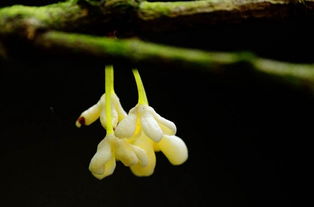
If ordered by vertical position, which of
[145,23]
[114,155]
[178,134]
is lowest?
[178,134]

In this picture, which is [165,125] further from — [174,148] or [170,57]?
[170,57]

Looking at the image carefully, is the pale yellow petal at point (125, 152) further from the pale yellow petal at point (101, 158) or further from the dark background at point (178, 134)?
the dark background at point (178, 134)

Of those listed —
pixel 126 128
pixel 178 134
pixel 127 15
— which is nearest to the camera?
pixel 127 15

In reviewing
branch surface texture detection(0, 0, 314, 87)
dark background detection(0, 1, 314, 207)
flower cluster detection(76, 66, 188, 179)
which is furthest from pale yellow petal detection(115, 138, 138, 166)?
dark background detection(0, 1, 314, 207)

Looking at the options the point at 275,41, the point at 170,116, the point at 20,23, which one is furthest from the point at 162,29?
the point at 170,116

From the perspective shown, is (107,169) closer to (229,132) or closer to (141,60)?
(141,60)

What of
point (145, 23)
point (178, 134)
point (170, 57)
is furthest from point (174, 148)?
point (178, 134)

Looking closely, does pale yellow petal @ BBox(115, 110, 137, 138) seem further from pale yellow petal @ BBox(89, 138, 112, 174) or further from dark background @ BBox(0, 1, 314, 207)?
dark background @ BBox(0, 1, 314, 207)
